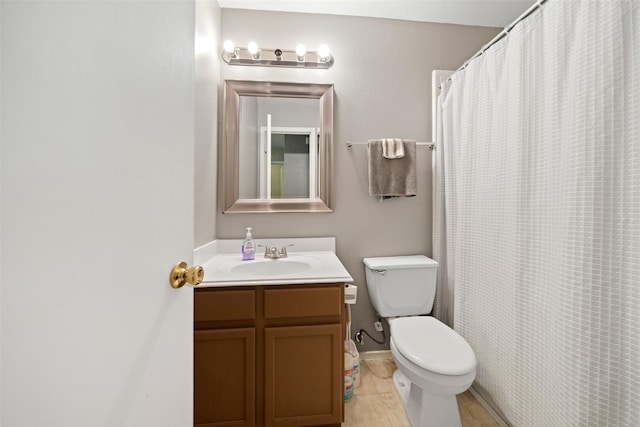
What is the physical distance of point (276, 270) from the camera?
1461mm

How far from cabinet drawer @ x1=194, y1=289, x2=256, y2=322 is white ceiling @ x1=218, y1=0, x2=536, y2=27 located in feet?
5.80

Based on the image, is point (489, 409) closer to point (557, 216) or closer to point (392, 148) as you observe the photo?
point (557, 216)

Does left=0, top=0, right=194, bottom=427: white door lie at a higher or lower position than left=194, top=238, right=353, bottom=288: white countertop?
higher

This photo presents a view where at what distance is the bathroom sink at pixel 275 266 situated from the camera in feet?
4.66

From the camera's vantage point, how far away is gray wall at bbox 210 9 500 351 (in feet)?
5.39

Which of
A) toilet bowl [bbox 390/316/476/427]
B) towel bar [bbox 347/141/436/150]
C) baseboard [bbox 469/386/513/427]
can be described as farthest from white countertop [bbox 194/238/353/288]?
baseboard [bbox 469/386/513/427]

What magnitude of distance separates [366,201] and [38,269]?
1586mm

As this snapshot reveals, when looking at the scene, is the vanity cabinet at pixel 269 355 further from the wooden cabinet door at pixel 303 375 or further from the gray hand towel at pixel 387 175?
the gray hand towel at pixel 387 175

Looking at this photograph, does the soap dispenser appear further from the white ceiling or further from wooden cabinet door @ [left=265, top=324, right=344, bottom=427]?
the white ceiling

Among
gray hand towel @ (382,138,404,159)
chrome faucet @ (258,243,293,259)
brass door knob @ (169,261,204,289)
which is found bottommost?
chrome faucet @ (258,243,293,259)

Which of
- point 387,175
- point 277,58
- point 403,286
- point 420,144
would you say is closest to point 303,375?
point 403,286

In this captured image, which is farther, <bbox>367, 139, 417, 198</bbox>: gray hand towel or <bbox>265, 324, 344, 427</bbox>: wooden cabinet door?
<bbox>367, 139, 417, 198</bbox>: gray hand towel

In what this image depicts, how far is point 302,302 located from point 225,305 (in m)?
0.34

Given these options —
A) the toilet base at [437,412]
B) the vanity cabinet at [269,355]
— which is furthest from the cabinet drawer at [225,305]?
the toilet base at [437,412]
